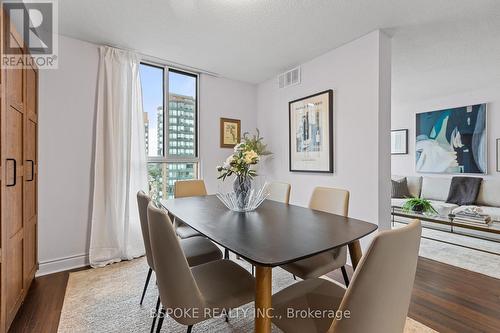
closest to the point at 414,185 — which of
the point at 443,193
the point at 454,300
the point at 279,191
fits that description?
the point at 443,193

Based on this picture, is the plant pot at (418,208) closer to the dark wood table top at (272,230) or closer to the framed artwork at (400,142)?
the framed artwork at (400,142)

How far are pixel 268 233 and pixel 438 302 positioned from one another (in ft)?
5.67

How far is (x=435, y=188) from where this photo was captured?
4512 mm

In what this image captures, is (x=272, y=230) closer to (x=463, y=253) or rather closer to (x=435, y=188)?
(x=463, y=253)

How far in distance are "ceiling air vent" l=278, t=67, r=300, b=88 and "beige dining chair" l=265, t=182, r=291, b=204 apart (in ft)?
5.27

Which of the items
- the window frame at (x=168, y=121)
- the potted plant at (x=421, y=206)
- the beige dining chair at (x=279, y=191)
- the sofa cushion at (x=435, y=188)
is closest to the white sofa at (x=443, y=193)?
the sofa cushion at (x=435, y=188)

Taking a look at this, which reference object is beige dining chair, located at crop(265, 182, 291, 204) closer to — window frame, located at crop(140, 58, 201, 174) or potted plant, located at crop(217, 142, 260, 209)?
potted plant, located at crop(217, 142, 260, 209)

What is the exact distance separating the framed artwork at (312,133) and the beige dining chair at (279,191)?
734 mm

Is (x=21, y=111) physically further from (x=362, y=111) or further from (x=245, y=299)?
(x=362, y=111)

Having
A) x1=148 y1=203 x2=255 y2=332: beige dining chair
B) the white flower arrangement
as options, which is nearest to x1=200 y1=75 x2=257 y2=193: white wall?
the white flower arrangement

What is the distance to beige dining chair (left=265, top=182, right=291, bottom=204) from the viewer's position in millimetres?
2529

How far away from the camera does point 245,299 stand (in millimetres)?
1275

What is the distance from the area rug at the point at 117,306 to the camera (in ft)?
5.55

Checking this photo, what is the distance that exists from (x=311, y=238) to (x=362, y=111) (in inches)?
74.9
